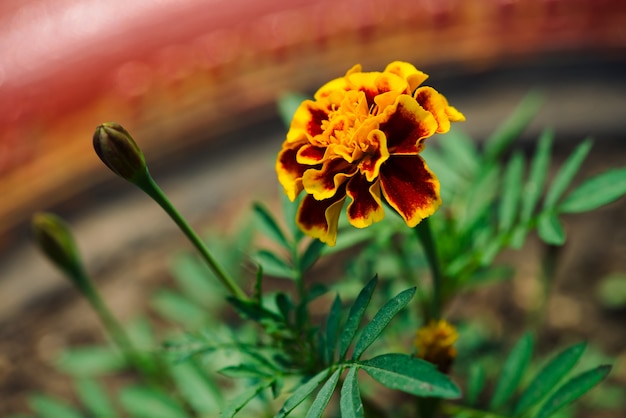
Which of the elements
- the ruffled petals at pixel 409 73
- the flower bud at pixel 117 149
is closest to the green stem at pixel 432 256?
the ruffled petals at pixel 409 73

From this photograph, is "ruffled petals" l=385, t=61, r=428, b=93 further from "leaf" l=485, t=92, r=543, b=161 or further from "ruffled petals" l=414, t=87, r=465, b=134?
"leaf" l=485, t=92, r=543, b=161

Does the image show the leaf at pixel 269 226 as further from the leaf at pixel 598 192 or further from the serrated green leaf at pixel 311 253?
the leaf at pixel 598 192

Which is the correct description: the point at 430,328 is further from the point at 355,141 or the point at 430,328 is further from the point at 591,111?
the point at 591,111

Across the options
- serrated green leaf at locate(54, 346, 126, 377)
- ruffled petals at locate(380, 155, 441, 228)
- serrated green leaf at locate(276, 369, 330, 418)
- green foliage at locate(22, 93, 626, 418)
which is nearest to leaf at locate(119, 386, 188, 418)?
green foliage at locate(22, 93, 626, 418)

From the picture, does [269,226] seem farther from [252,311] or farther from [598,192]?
[598,192]

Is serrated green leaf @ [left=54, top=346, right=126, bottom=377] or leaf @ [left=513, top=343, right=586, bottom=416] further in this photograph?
serrated green leaf @ [left=54, top=346, right=126, bottom=377]
